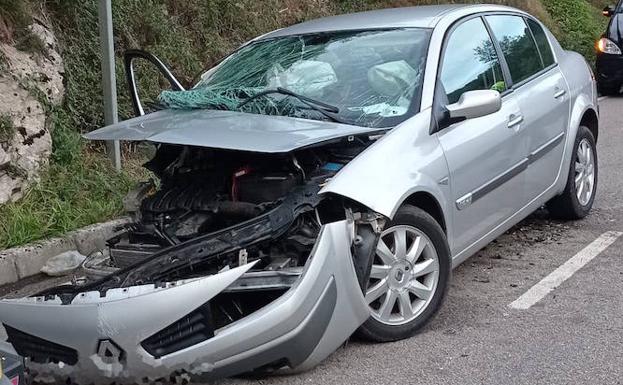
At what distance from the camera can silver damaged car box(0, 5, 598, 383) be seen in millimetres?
3375

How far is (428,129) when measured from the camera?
4266 mm

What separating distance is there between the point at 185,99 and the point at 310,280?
60.3 inches

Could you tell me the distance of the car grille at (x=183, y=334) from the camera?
10.9 ft

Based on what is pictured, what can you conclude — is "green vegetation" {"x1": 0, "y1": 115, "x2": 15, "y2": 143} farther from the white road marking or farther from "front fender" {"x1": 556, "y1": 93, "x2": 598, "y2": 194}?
"front fender" {"x1": 556, "y1": 93, "x2": 598, "y2": 194}

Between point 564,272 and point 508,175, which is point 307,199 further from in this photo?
point 564,272

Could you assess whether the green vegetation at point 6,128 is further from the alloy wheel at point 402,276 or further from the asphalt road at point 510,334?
the alloy wheel at point 402,276

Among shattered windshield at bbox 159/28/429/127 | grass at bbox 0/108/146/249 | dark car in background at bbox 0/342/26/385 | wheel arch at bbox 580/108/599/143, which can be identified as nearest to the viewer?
dark car in background at bbox 0/342/26/385

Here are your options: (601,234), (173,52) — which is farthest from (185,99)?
Result: (173,52)

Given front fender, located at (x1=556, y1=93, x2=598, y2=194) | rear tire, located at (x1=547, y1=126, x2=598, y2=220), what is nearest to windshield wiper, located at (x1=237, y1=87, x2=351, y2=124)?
front fender, located at (x1=556, y1=93, x2=598, y2=194)

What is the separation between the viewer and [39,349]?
3.52 meters

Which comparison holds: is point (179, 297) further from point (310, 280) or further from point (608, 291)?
point (608, 291)

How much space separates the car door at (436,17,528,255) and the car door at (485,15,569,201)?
5.4 inches

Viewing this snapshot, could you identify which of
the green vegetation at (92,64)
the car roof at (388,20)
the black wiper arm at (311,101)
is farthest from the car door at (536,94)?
the green vegetation at (92,64)

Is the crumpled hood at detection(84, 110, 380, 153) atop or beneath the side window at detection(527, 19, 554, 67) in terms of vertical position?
atop
